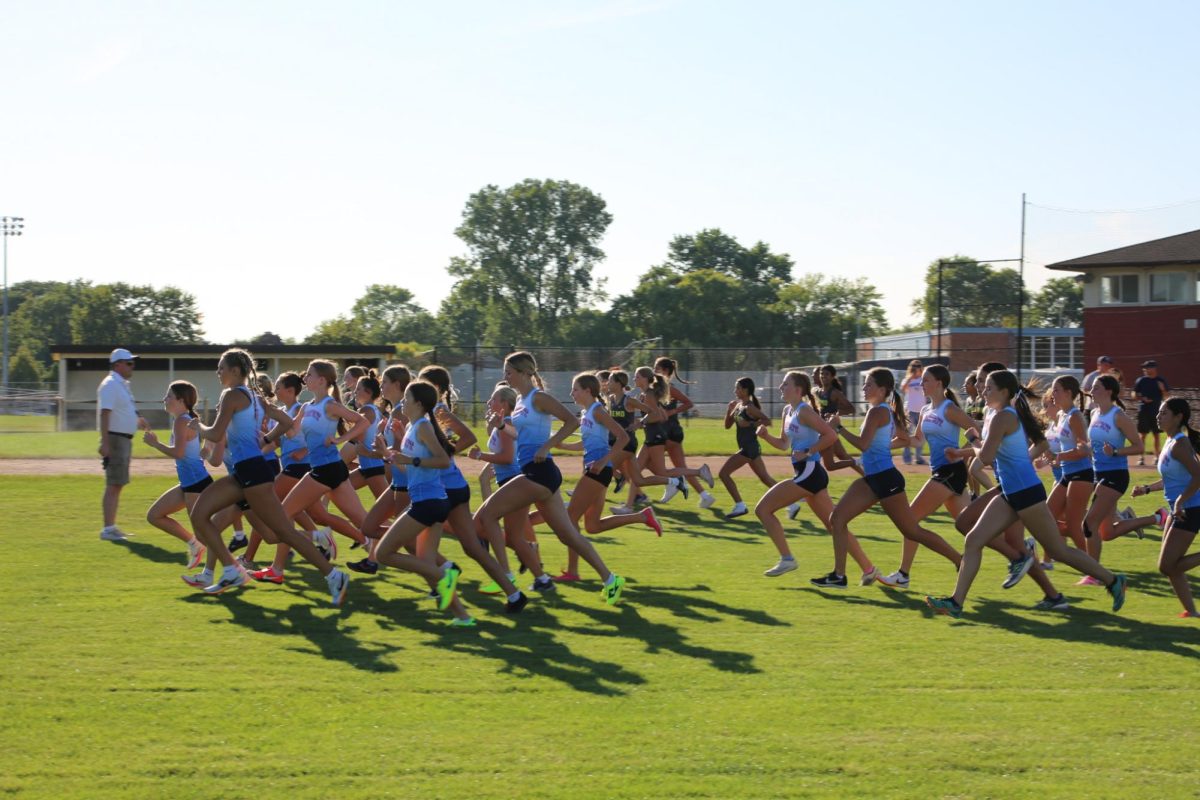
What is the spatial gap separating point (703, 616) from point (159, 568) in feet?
17.3

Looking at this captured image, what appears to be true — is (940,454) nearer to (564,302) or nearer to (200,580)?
(200,580)

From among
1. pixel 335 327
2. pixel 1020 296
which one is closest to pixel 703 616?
pixel 1020 296

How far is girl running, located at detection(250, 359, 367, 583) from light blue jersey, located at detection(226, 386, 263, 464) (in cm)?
93

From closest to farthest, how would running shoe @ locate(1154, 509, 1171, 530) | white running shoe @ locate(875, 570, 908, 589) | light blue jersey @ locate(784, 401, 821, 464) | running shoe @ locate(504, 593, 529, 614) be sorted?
running shoe @ locate(504, 593, 529, 614) → white running shoe @ locate(875, 570, 908, 589) → light blue jersey @ locate(784, 401, 821, 464) → running shoe @ locate(1154, 509, 1171, 530)

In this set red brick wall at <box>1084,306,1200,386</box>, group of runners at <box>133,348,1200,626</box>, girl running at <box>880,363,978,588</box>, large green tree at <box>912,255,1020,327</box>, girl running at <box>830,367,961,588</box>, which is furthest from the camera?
red brick wall at <box>1084,306,1200,386</box>

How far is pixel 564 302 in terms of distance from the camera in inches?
4124

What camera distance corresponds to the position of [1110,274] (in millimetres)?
39656

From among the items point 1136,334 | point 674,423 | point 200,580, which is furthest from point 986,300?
point 200,580

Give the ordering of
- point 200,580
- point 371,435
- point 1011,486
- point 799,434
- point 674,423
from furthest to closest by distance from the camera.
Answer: point 674,423 < point 371,435 < point 799,434 < point 200,580 < point 1011,486

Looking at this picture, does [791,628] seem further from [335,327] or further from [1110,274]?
[335,327]

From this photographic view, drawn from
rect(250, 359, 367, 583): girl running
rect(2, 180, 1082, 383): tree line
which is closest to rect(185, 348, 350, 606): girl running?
rect(250, 359, 367, 583): girl running

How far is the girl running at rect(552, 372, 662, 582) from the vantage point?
1022cm

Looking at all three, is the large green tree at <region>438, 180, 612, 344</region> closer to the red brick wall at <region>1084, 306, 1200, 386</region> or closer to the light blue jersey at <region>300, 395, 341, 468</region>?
the red brick wall at <region>1084, 306, 1200, 386</region>

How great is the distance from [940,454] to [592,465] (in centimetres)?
295
